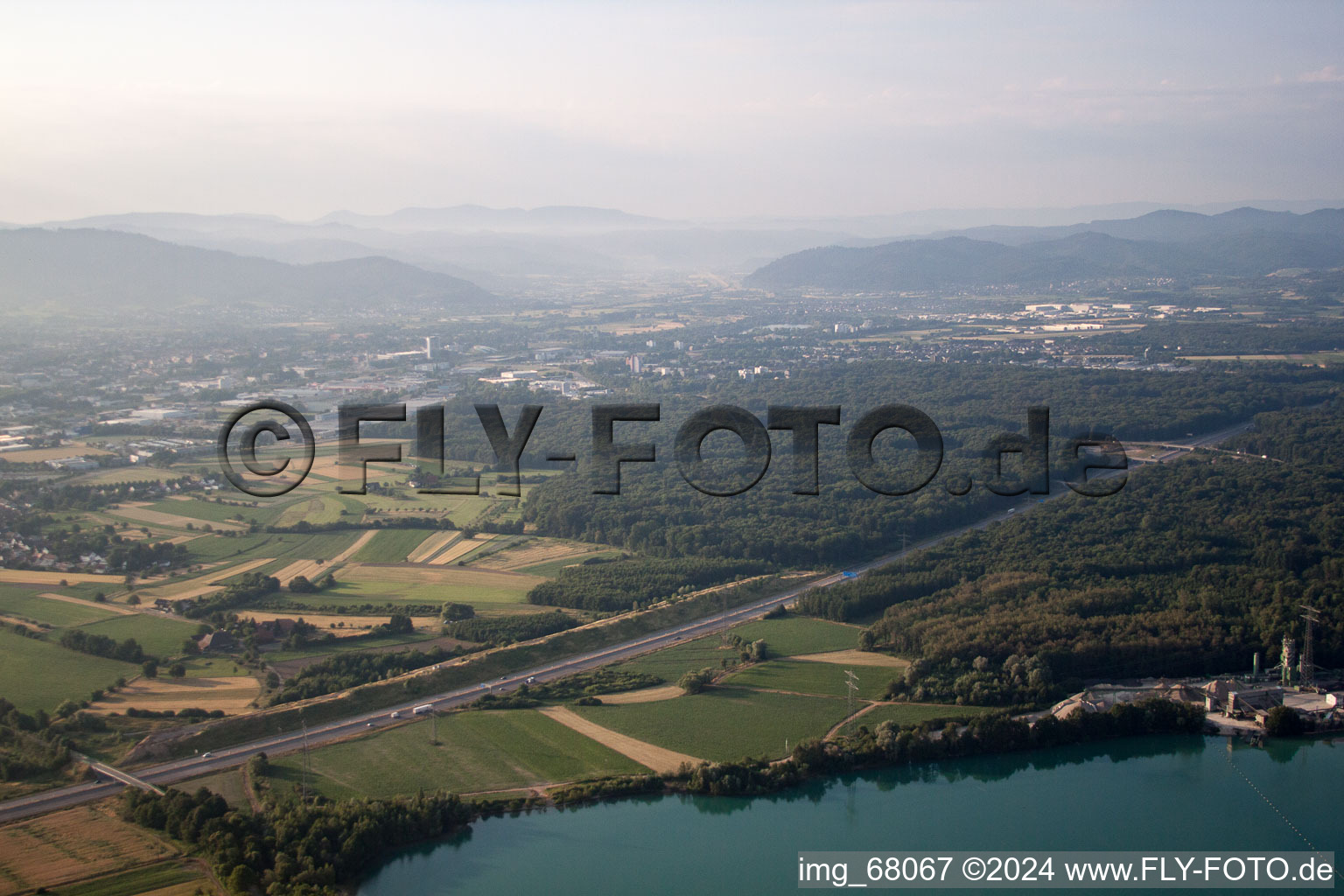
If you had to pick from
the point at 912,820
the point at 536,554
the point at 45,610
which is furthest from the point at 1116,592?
the point at 45,610

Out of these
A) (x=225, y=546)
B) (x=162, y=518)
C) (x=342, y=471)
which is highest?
(x=342, y=471)

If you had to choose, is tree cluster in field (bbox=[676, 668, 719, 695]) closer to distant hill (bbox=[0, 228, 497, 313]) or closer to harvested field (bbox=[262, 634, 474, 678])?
harvested field (bbox=[262, 634, 474, 678])

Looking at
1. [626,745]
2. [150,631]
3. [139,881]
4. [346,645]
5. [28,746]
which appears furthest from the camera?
[150,631]

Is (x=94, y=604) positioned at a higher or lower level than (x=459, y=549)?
lower

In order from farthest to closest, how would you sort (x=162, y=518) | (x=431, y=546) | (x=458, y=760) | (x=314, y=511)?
(x=314, y=511)
(x=162, y=518)
(x=431, y=546)
(x=458, y=760)

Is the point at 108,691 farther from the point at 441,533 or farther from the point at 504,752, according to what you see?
the point at 441,533

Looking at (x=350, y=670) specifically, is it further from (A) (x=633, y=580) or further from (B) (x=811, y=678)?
(B) (x=811, y=678)
